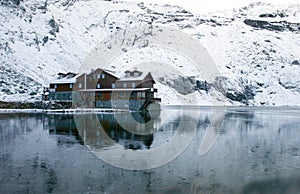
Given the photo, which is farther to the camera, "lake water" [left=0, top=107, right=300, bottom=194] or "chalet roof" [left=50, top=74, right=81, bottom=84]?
"chalet roof" [left=50, top=74, right=81, bottom=84]

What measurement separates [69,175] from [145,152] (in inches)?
301

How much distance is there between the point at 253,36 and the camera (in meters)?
196

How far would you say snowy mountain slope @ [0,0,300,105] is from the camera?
3777 inches

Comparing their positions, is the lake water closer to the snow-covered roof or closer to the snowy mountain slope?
the snow-covered roof

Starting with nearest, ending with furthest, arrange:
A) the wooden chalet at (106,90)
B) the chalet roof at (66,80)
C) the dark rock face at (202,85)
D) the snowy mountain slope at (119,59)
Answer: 1. the wooden chalet at (106,90)
2. the chalet roof at (66,80)
3. the snowy mountain slope at (119,59)
4. the dark rock face at (202,85)

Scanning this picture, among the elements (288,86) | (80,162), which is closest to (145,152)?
(80,162)

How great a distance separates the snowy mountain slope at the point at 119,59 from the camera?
315 feet

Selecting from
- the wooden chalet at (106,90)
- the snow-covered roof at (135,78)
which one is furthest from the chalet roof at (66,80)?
the snow-covered roof at (135,78)

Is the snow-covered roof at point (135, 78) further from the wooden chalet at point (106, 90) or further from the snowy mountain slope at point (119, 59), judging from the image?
the snowy mountain slope at point (119, 59)

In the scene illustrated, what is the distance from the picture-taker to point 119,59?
476ft

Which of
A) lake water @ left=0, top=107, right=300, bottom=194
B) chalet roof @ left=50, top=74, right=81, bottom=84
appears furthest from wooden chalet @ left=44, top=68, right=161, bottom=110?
lake water @ left=0, top=107, right=300, bottom=194

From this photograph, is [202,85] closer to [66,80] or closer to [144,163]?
[66,80]

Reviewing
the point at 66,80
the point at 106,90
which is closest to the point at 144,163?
the point at 106,90

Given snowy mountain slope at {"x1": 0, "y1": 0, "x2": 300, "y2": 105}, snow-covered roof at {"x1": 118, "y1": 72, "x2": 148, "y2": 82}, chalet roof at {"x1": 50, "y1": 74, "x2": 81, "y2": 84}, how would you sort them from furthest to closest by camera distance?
snowy mountain slope at {"x1": 0, "y1": 0, "x2": 300, "y2": 105}, chalet roof at {"x1": 50, "y1": 74, "x2": 81, "y2": 84}, snow-covered roof at {"x1": 118, "y1": 72, "x2": 148, "y2": 82}
